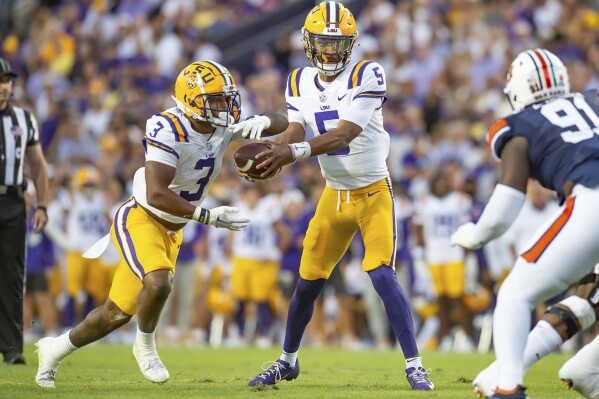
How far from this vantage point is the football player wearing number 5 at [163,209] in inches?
241

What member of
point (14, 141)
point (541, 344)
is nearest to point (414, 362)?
point (541, 344)

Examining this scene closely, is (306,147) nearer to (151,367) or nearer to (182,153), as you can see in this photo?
(182,153)

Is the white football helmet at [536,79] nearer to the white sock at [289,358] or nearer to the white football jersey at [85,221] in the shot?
the white sock at [289,358]

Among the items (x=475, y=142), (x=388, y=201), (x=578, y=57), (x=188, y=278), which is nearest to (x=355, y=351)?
(x=188, y=278)

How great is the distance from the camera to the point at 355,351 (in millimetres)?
11281

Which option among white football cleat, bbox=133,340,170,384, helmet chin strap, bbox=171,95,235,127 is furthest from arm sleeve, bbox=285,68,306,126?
white football cleat, bbox=133,340,170,384

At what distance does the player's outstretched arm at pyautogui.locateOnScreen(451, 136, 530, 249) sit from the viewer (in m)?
4.89

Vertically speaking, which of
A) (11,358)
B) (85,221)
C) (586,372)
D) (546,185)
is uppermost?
(546,185)

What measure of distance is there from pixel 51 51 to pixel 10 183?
30.1ft

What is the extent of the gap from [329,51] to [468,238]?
2.04m

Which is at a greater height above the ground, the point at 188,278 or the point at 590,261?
the point at 590,261

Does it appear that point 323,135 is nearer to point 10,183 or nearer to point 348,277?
point 10,183

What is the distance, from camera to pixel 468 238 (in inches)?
198

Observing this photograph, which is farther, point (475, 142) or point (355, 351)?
point (475, 142)
